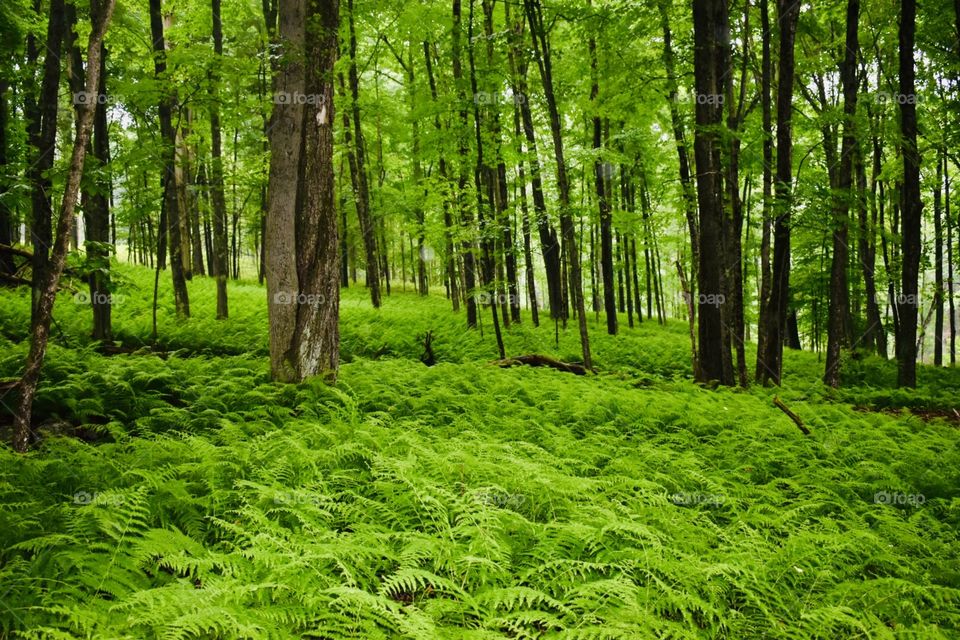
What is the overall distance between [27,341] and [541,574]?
11178 mm

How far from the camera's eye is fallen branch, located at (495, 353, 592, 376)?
12.1m

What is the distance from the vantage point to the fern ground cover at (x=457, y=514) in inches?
118

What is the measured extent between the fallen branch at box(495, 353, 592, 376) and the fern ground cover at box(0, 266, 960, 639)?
10.4 ft

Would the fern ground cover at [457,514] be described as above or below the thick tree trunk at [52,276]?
below

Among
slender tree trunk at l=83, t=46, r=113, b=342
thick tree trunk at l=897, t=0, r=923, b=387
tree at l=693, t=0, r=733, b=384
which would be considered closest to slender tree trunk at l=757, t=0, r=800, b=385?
tree at l=693, t=0, r=733, b=384

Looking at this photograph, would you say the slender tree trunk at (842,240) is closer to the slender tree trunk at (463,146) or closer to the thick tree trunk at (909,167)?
the thick tree trunk at (909,167)

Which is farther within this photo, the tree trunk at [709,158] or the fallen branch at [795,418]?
the tree trunk at [709,158]

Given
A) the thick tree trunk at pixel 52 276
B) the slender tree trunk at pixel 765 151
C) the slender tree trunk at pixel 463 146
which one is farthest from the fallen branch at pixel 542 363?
the thick tree trunk at pixel 52 276

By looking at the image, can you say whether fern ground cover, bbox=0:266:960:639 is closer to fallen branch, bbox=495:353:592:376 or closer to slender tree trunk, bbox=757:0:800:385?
fallen branch, bbox=495:353:592:376

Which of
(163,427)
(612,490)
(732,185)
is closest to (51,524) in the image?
(163,427)

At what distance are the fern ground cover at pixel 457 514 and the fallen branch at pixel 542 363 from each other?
3164 mm

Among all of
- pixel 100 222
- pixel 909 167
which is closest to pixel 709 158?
pixel 909 167

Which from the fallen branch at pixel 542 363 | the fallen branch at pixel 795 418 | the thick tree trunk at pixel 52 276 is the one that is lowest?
the fallen branch at pixel 795 418

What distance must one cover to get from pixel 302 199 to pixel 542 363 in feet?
23.1
